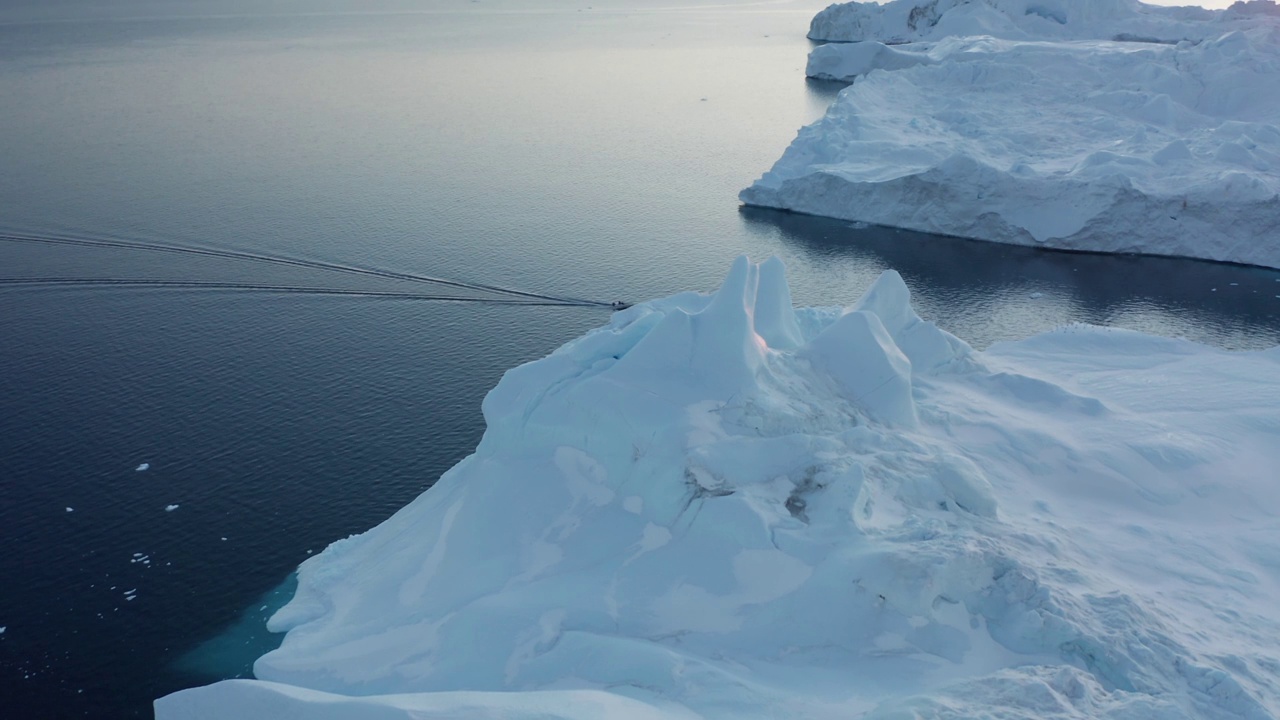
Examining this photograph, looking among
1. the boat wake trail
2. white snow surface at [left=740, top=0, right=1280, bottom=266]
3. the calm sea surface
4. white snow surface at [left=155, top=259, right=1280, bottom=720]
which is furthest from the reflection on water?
the boat wake trail

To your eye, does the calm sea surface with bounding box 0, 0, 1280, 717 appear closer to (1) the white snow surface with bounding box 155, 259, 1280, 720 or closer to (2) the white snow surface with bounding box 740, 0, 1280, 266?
(2) the white snow surface with bounding box 740, 0, 1280, 266

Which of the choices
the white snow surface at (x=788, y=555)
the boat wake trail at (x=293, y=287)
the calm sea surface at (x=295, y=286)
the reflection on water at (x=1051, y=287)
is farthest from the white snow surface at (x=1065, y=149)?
the white snow surface at (x=788, y=555)

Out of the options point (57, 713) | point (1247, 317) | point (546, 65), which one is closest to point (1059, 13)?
point (546, 65)

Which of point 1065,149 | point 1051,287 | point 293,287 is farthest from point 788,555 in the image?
point 1065,149

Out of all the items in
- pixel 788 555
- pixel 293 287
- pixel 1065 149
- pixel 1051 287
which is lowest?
pixel 1051 287

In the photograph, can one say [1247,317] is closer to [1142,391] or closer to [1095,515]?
[1142,391]

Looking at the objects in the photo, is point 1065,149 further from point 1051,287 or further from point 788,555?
point 788,555

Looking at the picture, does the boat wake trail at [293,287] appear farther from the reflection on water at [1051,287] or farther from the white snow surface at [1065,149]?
the white snow surface at [1065,149]
